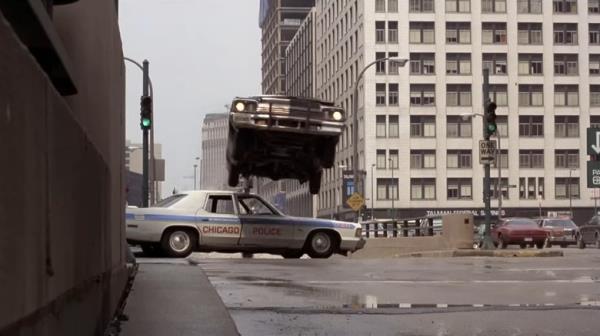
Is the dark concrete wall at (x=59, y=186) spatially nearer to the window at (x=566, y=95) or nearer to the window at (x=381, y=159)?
the window at (x=381, y=159)

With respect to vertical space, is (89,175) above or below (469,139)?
below

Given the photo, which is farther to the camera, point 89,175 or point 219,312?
point 219,312

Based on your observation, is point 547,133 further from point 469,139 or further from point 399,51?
point 399,51

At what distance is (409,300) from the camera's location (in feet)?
28.2

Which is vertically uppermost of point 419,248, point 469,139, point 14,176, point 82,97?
point 469,139

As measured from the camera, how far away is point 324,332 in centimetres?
626

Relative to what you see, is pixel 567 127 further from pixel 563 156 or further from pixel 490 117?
pixel 490 117

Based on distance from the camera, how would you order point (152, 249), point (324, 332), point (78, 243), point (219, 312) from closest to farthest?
1. point (78, 243)
2. point (324, 332)
3. point (219, 312)
4. point (152, 249)

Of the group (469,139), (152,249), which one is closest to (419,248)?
(152,249)

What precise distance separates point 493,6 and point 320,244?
65977 mm

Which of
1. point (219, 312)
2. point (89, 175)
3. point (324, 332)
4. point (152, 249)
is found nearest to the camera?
point (89, 175)

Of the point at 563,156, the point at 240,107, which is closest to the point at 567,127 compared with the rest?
the point at 563,156

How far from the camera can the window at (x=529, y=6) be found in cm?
7838

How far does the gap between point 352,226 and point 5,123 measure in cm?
1606
